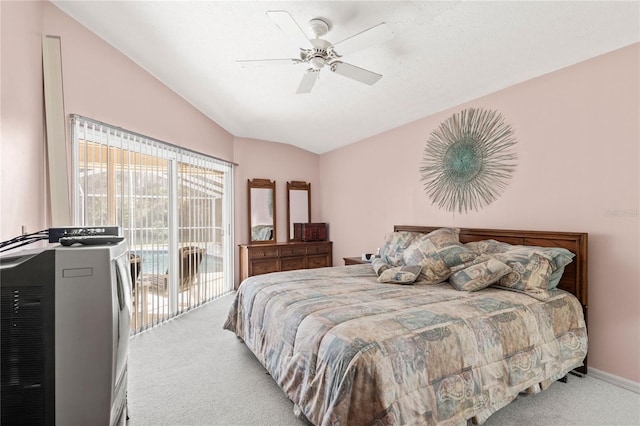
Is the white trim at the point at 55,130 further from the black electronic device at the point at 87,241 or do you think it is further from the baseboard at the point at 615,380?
the baseboard at the point at 615,380

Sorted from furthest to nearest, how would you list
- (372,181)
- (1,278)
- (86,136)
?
(372,181), (86,136), (1,278)

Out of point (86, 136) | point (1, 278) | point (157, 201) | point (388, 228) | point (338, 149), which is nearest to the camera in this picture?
point (1, 278)

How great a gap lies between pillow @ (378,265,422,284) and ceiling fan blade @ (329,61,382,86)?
159cm

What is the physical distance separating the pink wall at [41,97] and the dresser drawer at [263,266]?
212cm

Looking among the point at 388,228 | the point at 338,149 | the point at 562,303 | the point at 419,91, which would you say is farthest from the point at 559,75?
the point at 338,149

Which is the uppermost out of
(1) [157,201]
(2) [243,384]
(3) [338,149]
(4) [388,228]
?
(3) [338,149]

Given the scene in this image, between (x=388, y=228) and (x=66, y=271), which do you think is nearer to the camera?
(x=66, y=271)

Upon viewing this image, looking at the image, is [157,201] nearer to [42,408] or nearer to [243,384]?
[243,384]

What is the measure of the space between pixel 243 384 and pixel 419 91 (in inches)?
122

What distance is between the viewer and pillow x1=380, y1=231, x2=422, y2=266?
327 centimetres

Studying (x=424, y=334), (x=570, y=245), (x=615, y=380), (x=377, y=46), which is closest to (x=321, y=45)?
(x=377, y=46)

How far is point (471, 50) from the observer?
2508 mm

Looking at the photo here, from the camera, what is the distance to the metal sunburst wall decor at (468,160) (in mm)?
3066

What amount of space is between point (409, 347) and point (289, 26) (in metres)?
1.95
